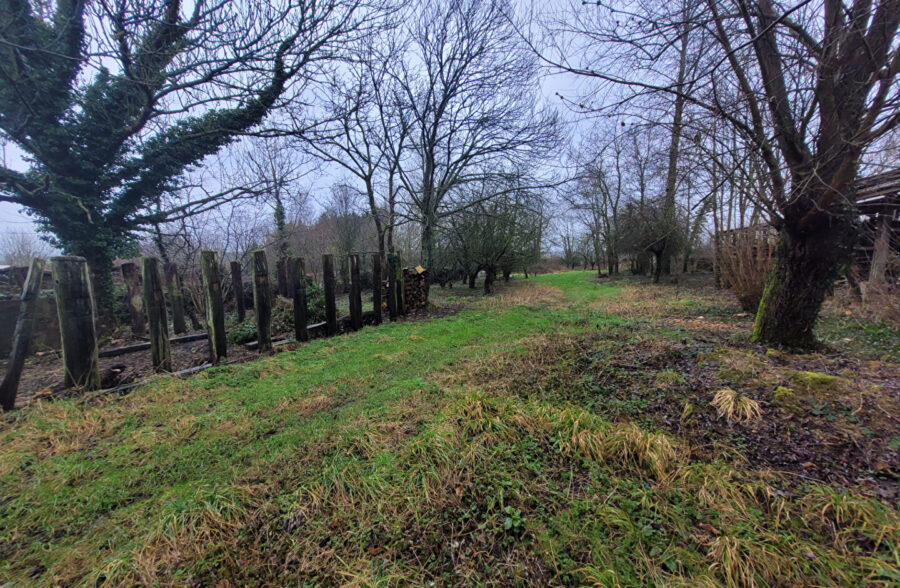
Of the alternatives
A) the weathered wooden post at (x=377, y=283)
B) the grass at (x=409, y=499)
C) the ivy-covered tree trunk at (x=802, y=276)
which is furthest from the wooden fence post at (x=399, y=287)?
the ivy-covered tree trunk at (x=802, y=276)

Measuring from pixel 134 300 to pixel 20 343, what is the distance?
484 centimetres

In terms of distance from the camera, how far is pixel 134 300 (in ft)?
24.0

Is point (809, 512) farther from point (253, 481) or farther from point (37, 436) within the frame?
point (37, 436)

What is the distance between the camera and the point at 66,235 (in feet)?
22.4

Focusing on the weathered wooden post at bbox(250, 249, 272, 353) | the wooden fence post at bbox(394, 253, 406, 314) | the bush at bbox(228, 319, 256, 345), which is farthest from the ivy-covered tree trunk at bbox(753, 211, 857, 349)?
the bush at bbox(228, 319, 256, 345)

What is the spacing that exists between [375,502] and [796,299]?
17.6 ft

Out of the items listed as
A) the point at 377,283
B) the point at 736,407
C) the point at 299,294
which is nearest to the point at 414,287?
the point at 377,283

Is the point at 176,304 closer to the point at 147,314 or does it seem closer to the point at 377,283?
the point at 147,314

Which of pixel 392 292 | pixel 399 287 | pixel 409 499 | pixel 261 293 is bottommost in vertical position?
pixel 409 499

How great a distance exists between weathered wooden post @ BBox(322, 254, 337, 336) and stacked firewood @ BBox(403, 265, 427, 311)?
2.81 m

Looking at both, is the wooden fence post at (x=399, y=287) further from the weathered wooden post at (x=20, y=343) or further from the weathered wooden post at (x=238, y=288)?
the weathered wooden post at (x=20, y=343)

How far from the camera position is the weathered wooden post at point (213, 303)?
4523mm

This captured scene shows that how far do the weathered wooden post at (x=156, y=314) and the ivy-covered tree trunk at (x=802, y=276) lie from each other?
26.4 feet

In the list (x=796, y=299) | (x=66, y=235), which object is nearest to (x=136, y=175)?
(x=66, y=235)
